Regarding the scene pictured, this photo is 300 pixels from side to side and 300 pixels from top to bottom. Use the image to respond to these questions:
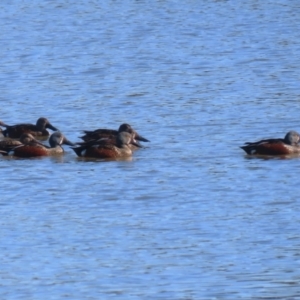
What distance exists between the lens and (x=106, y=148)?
17.6m

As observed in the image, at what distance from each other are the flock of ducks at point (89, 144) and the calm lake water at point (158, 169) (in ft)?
0.59

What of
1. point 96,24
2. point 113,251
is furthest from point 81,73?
point 113,251

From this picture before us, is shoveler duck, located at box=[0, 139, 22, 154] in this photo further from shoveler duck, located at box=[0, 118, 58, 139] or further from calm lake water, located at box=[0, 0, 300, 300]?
shoveler duck, located at box=[0, 118, 58, 139]

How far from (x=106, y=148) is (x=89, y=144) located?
0.23 meters

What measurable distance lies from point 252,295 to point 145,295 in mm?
871

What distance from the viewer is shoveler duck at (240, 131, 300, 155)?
1727 cm

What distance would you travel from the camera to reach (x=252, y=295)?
436 inches

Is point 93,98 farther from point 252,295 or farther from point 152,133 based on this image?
point 252,295

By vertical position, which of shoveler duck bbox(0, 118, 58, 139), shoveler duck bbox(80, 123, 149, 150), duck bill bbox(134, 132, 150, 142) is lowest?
shoveler duck bbox(0, 118, 58, 139)

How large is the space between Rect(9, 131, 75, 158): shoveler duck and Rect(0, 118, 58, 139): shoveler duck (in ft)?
2.36

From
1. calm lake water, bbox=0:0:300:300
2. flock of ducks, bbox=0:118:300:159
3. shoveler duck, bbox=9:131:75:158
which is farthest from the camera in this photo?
shoveler duck, bbox=9:131:75:158

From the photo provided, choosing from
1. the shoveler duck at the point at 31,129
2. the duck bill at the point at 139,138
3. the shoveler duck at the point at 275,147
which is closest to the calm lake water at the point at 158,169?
the shoveler duck at the point at 275,147

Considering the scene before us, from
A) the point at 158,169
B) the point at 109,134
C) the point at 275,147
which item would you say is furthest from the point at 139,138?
the point at 275,147

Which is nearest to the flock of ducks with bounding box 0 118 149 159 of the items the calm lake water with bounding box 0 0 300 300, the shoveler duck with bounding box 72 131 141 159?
the shoveler duck with bounding box 72 131 141 159
